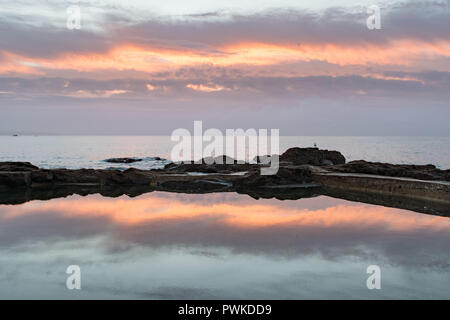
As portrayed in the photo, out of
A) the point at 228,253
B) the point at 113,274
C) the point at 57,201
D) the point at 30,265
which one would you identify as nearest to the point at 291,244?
the point at 228,253

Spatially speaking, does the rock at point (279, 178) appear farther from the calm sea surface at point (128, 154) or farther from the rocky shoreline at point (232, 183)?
the calm sea surface at point (128, 154)

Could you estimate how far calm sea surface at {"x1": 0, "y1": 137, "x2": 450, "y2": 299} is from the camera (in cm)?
588

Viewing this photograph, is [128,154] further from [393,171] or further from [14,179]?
[393,171]

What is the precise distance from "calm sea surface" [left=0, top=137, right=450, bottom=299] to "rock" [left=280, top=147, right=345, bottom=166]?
14013mm

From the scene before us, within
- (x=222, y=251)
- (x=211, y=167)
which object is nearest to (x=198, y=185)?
(x=211, y=167)

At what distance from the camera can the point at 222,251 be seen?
7.85 m

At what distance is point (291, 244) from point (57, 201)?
31.1 ft

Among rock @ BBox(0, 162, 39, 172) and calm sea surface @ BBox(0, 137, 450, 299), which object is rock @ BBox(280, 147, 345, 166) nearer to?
calm sea surface @ BBox(0, 137, 450, 299)

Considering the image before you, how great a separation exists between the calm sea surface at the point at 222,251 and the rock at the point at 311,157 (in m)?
14.0

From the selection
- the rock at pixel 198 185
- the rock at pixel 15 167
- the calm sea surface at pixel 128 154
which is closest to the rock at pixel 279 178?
the rock at pixel 198 185

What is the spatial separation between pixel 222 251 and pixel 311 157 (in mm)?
20773

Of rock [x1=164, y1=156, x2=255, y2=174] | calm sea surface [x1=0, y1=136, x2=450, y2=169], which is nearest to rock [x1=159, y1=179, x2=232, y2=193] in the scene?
rock [x1=164, y1=156, x2=255, y2=174]

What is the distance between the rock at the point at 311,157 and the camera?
27.3 metres

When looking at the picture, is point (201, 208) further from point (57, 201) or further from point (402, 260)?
point (402, 260)
